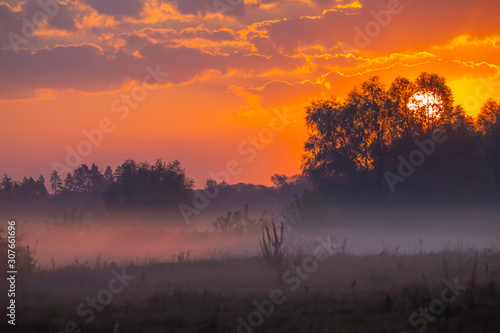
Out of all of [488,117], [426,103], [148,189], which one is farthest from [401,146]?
[148,189]

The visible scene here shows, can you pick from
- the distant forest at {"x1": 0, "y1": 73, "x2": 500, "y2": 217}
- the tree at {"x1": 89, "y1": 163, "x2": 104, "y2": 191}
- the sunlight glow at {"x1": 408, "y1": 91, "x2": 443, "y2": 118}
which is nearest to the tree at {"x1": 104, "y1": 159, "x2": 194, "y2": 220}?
the distant forest at {"x1": 0, "y1": 73, "x2": 500, "y2": 217}

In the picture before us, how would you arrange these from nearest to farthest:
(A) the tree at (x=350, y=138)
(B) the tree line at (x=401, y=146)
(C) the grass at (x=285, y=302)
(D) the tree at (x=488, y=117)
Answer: (C) the grass at (x=285, y=302)
(B) the tree line at (x=401, y=146)
(A) the tree at (x=350, y=138)
(D) the tree at (x=488, y=117)

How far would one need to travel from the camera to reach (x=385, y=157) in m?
66.6

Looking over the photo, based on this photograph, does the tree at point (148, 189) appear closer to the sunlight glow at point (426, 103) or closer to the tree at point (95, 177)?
the sunlight glow at point (426, 103)

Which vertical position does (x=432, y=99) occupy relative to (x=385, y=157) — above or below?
above

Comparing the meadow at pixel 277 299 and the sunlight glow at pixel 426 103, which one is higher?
the sunlight glow at pixel 426 103

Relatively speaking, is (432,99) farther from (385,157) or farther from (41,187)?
(41,187)

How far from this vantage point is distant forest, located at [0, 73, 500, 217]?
62.2m

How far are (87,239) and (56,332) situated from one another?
1691 inches

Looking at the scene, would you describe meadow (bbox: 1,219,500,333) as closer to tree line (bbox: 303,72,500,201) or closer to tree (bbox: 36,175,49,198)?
tree line (bbox: 303,72,500,201)

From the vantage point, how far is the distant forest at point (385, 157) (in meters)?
62.2

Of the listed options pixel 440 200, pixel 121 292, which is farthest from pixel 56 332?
pixel 440 200

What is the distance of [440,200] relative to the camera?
62.5 metres

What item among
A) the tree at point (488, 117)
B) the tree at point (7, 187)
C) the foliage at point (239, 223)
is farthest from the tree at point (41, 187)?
the tree at point (488, 117)
